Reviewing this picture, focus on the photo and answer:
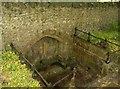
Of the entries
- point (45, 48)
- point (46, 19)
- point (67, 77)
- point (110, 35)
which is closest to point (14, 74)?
point (46, 19)

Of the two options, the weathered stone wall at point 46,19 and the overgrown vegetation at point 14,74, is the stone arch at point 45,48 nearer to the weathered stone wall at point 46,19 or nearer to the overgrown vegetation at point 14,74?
the weathered stone wall at point 46,19

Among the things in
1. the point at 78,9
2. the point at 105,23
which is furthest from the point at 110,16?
the point at 78,9

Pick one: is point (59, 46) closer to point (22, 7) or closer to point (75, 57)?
point (75, 57)

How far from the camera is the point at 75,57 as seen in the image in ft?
42.5

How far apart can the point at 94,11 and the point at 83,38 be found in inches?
80.7

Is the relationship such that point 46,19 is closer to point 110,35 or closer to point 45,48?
point 45,48

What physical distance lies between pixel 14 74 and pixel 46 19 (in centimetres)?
410

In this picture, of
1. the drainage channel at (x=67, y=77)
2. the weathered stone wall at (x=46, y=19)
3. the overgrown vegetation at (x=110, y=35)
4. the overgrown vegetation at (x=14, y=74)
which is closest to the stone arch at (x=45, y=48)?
the weathered stone wall at (x=46, y=19)

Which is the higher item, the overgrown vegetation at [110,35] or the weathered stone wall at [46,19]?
the weathered stone wall at [46,19]

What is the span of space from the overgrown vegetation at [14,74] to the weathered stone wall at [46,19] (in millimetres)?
1399

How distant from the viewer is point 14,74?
775 centimetres

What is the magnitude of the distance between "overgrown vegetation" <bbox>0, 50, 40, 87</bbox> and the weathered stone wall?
140 cm

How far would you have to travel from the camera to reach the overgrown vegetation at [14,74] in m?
7.14

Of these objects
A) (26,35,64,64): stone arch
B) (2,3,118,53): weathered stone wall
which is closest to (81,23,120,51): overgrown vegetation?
(2,3,118,53): weathered stone wall
